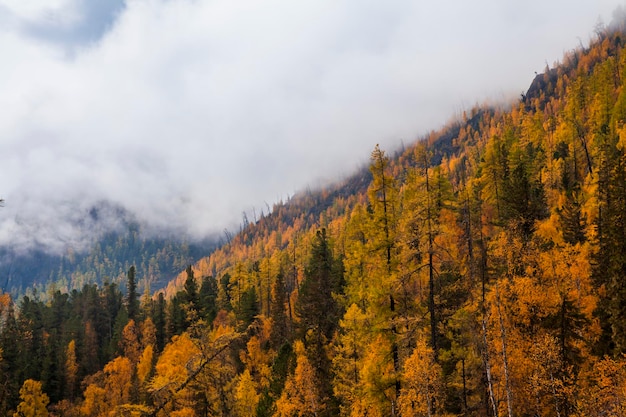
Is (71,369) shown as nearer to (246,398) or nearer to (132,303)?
(132,303)

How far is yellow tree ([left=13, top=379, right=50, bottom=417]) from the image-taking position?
179 feet

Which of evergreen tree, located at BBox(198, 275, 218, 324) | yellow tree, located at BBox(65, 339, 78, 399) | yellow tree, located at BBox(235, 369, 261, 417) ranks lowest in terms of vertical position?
yellow tree, located at BBox(235, 369, 261, 417)

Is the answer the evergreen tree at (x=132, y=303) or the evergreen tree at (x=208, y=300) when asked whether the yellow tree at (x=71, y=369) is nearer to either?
the evergreen tree at (x=132, y=303)

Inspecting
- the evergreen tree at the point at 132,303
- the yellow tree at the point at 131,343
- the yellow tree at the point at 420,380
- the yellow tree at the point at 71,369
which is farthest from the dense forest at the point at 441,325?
the evergreen tree at the point at 132,303

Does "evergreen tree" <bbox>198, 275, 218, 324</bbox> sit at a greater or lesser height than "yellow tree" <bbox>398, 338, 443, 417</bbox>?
greater

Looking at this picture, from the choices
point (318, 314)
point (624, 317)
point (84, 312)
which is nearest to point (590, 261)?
point (624, 317)

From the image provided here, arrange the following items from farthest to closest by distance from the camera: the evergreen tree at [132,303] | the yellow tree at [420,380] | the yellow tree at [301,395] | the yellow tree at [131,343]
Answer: the evergreen tree at [132,303] → the yellow tree at [131,343] → the yellow tree at [301,395] → the yellow tree at [420,380]

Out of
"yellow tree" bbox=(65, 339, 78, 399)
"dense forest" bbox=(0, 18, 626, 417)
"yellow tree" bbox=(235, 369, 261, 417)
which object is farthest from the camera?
"yellow tree" bbox=(65, 339, 78, 399)

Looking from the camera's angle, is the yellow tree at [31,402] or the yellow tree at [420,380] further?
the yellow tree at [31,402]

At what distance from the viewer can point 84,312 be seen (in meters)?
92.9

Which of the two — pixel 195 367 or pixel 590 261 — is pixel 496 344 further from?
pixel 195 367

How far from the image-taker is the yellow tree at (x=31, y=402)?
54594 millimetres

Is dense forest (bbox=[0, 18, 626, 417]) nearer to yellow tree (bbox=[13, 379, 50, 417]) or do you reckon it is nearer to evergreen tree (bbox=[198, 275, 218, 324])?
yellow tree (bbox=[13, 379, 50, 417])

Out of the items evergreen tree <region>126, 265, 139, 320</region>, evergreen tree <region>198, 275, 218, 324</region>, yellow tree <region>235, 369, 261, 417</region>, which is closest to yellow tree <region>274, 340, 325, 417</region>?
yellow tree <region>235, 369, 261, 417</region>
